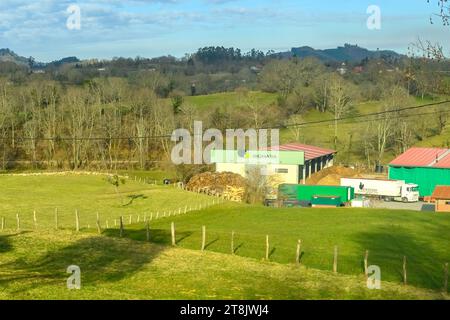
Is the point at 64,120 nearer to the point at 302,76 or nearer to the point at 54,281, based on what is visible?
the point at 302,76

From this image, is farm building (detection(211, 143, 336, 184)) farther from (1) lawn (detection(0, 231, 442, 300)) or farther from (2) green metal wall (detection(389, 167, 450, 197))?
(1) lawn (detection(0, 231, 442, 300))

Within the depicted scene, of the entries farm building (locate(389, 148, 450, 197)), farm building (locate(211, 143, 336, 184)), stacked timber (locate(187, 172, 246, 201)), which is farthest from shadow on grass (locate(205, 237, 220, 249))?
farm building (locate(389, 148, 450, 197))

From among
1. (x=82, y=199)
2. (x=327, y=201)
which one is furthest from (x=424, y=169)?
(x=82, y=199)

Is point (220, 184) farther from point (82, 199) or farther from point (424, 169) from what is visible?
point (424, 169)

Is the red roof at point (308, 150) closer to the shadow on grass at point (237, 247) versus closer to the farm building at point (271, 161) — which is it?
the farm building at point (271, 161)

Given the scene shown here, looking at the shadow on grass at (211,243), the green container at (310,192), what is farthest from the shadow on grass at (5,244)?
the green container at (310,192)

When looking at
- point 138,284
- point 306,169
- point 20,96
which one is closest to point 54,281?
point 138,284
